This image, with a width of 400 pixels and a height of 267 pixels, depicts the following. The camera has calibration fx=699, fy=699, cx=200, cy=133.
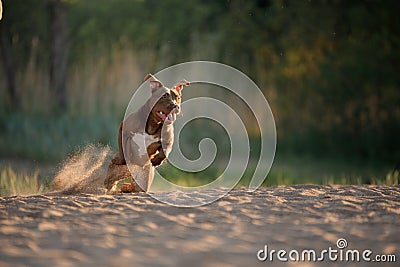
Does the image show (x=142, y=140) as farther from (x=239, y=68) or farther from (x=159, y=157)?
(x=239, y=68)

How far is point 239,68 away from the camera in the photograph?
47.3 feet

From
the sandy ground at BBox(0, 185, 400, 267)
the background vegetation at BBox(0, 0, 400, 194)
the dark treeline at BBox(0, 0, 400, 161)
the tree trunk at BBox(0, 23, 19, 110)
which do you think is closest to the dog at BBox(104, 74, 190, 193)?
the sandy ground at BBox(0, 185, 400, 267)

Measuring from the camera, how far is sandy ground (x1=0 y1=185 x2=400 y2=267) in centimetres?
347

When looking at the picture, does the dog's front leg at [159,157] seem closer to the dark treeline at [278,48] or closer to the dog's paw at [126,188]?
the dog's paw at [126,188]

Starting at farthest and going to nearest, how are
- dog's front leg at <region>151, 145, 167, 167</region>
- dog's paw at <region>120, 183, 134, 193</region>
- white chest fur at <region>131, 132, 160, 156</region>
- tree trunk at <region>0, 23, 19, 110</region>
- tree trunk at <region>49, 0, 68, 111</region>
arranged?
tree trunk at <region>0, 23, 19, 110</region> < tree trunk at <region>49, 0, 68, 111</region> < dog's paw at <region>120, 183, 134, 193</region> < dog's front leg at <region>151, 145, 167, 167</region> < white chest fur at <region>131, 132, 160, 156</region>

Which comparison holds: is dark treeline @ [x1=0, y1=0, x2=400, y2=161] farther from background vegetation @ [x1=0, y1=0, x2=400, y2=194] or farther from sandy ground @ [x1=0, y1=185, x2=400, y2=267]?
sandy ground @ [x1=0, y1=185, x2=400, y2=267]

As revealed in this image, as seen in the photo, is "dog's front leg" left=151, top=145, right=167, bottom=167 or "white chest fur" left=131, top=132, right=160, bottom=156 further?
"dog's front leg" left=151, top=145, right=167, bottom=167

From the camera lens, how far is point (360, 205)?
5141mm

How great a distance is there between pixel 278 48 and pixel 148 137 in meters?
8.44

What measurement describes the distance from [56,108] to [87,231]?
973 centimetres

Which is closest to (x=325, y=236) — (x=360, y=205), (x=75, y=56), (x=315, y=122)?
(x=360, y=205)

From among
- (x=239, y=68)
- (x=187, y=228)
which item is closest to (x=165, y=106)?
(x=187, y=228)

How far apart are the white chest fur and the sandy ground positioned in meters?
0.66

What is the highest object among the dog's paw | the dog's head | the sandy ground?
the dog's head
